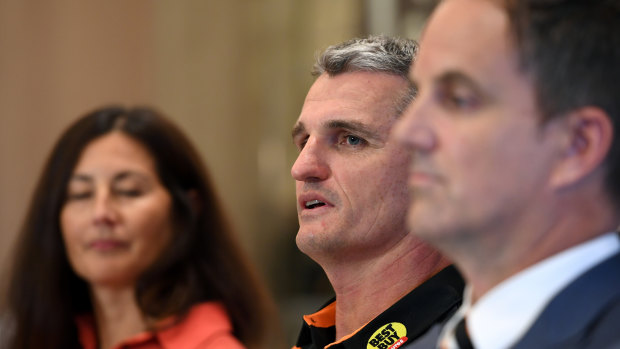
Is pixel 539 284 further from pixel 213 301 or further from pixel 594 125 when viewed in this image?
pixel 213 301

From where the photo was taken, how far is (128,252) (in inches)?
103

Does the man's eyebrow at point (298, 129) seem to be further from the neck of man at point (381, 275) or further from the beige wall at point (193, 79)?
the beige wall at point (193, 79)

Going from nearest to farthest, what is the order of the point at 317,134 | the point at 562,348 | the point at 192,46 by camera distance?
the point at 562,348
the point at 317,134
the point at 192,46

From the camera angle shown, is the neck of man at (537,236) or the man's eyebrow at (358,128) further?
the man's eyebrow at (358,128)

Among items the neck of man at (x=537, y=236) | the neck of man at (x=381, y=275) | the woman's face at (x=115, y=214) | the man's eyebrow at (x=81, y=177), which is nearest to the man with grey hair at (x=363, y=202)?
the neck of man at (x=381, y=275)

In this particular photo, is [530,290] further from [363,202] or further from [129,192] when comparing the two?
[129,192]

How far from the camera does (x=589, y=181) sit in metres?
1.09

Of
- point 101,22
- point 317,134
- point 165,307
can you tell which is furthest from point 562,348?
point 101,22

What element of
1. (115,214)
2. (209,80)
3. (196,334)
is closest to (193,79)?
(209,80)

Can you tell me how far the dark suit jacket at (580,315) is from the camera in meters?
1.03

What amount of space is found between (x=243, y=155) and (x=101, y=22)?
4.87 ft

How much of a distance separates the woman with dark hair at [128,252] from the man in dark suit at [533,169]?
5.00 ft

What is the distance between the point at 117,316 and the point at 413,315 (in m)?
1.32

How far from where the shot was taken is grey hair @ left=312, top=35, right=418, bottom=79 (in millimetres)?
1855
